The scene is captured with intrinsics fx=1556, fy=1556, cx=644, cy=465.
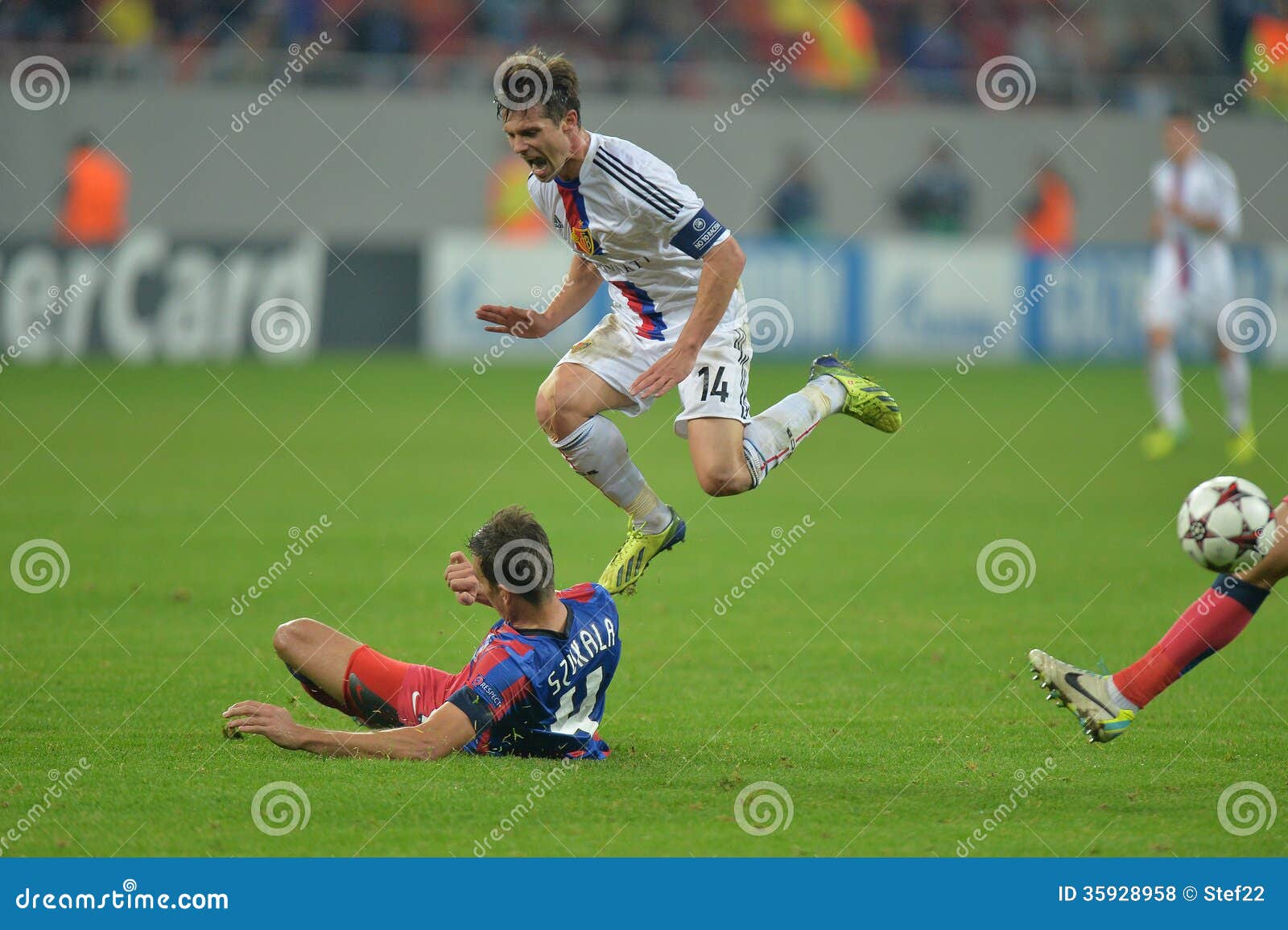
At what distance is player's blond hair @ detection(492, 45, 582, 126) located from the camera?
6363 millimetres

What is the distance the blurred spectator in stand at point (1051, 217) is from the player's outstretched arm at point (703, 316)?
1975cm

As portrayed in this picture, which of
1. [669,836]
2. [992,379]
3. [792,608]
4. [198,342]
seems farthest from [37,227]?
[669,836]

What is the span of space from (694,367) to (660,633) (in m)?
1.98

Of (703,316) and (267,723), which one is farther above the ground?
(703,316)

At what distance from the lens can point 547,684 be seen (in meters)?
5.73

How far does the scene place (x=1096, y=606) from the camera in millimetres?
9414

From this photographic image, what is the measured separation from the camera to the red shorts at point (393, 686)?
238 inches

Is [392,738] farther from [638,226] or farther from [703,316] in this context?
[638,226]

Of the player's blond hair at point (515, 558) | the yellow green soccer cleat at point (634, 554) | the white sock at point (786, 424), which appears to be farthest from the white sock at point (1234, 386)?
the player's blond hair at point (515, 558)

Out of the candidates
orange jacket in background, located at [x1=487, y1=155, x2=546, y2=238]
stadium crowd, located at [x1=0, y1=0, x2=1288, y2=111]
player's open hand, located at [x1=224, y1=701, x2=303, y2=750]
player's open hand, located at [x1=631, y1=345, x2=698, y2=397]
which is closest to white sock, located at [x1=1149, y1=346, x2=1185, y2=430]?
player's open hand, located at [x1=631, y1=345, x2=698, y2=397]

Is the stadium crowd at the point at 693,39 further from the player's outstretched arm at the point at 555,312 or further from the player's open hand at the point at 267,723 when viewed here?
the player's open hand at the point at 267,723

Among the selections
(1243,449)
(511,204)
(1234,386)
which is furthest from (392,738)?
(511,204)

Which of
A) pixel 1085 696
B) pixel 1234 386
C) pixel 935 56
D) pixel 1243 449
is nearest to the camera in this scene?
pixel 1085 696

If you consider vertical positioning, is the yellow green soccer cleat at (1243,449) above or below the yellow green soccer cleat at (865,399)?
above
